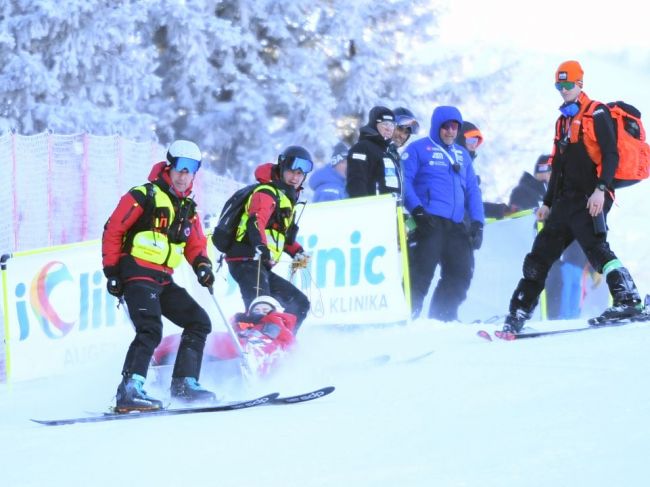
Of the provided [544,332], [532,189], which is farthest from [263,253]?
[532,189]

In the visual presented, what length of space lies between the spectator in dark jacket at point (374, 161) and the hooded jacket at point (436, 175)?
232 mm

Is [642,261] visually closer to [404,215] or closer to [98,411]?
[404,215]

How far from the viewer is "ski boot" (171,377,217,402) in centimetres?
702

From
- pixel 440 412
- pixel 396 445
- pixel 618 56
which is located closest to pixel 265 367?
pixel 440 412

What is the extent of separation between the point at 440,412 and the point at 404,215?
4.94 m

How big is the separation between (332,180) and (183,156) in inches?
180

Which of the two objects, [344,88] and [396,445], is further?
[344,88]

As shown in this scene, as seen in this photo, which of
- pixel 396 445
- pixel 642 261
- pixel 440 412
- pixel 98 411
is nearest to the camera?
pixel 396 445

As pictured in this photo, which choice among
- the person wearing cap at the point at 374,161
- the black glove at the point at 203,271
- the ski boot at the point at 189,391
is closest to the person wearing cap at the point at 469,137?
the person wearing cap at the point at 374,161

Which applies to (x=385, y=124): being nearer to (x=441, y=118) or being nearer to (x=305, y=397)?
(x=441, y=118)

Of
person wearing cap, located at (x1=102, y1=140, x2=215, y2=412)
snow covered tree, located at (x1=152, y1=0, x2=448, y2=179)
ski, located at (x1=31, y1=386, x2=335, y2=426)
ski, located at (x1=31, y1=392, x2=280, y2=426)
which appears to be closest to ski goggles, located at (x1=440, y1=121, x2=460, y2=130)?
person wearing cap, located at (x1=102, y1=140, x2=215, y2=412)

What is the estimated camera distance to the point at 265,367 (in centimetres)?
757

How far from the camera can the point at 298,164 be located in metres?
8.35

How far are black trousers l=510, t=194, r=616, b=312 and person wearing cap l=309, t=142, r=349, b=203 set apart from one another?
3152 mm
